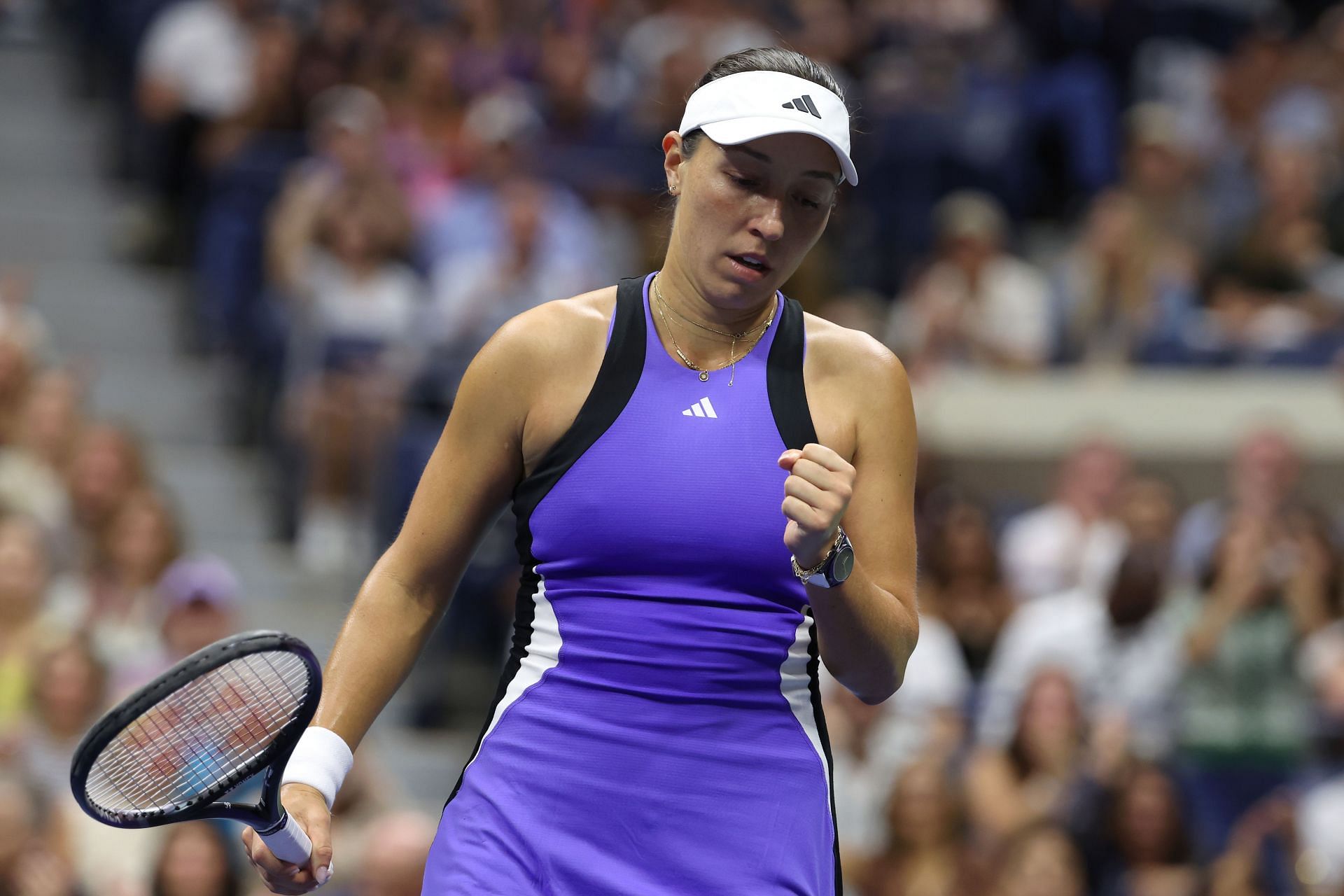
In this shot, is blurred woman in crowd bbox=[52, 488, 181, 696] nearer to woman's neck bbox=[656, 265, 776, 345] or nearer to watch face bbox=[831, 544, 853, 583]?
woman's neck bbox=[656, 265, 776, 345]

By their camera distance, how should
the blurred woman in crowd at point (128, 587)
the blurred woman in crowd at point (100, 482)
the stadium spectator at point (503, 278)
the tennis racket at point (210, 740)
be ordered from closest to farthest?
the tennis racket at point (210, 740) → the blurred woman in crowd at point (128, 587) → the blurred woman in crowd at point (100, 482) → the stadium spectator at point (503, 278)

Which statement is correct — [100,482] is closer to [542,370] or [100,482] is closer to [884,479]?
[542,370]

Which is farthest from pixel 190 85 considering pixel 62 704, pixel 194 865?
pixel 194 865

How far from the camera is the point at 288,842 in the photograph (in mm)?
2785

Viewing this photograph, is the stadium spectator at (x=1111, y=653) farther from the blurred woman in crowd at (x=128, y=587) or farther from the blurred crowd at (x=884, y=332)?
the blurred woman in crowd at (x=128, y=587)

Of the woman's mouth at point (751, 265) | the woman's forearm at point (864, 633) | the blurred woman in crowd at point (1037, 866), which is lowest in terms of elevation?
the blurred woman in crowd at point (1037, 866)

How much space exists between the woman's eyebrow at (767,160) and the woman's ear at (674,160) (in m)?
0.16

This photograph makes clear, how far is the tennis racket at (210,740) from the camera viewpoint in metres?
2.77

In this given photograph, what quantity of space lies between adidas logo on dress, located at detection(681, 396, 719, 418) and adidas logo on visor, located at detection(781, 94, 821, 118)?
0.47 m

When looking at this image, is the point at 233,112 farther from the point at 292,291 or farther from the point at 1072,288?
the point at 1072,288

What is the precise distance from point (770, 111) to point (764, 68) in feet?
0.48

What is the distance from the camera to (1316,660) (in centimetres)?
715

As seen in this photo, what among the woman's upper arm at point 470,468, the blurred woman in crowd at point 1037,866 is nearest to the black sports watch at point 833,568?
the woman's upper arm at point 470,468

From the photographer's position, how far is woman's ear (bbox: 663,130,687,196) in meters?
3.14
